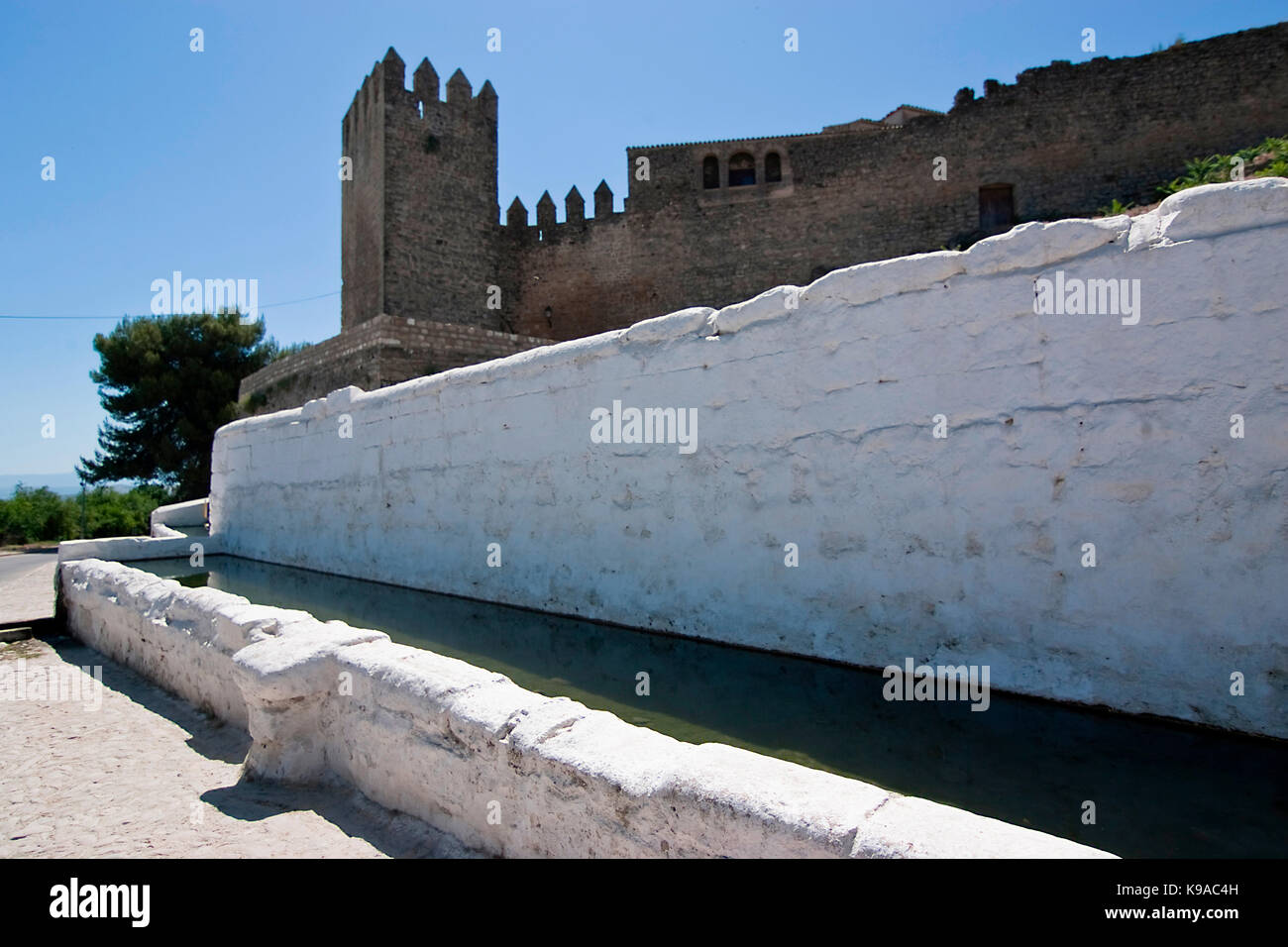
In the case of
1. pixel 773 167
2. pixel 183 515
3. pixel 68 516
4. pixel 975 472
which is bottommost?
pixel 68 516

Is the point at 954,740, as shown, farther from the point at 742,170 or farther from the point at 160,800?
the point at 742,170

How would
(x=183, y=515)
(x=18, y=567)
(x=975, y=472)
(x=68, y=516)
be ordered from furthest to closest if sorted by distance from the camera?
(x=68, y=516) → (x=18, y=567) → (x=183, y=515) → (x=975, y=472)

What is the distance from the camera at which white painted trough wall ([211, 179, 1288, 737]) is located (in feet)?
8.95

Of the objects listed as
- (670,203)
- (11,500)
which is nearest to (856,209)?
(670,203)

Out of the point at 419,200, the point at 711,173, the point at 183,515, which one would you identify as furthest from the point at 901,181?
the point at 183,515

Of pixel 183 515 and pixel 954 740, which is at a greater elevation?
pixel 183 515

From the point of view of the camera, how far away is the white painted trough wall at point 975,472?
273 centimetres

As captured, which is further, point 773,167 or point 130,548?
point 773,167

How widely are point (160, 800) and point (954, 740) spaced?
3145 mm

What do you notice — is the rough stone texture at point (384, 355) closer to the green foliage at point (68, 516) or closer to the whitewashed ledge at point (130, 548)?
the whitewashed ledge at point (130, 548)

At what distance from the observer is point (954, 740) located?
2832mm

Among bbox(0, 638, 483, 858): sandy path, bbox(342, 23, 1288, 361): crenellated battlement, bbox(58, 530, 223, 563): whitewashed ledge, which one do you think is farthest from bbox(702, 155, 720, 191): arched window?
bbox(0, 638, 483, 858): sandy path

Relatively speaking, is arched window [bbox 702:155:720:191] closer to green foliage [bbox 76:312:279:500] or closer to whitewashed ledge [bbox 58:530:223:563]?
green foliage [bbox 76:312:279:500]
